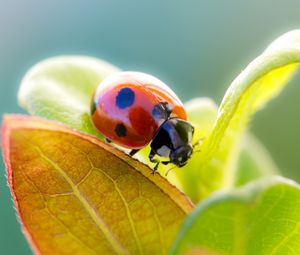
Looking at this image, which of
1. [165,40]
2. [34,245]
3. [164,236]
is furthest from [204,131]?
[165,40]

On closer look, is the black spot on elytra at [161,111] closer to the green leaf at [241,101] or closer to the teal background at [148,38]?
the green leaf at [241,101]

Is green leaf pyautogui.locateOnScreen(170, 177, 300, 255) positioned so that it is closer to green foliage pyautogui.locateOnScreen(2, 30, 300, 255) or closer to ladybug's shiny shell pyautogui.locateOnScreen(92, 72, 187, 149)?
green foliage pyautogui.locateOnScreen(2, 30, 300, 255)

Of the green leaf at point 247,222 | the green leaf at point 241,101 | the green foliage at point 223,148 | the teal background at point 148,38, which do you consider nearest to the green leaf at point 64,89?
the green foliage at point 223,148

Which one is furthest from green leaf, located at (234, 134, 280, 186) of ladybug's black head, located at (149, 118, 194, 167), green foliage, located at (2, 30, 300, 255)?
green foliage, located at (2, 30, 300, 255)

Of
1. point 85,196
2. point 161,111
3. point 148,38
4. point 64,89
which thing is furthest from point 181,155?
point 148,38

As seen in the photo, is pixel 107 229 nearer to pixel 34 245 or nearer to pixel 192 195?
pixel 34 245
